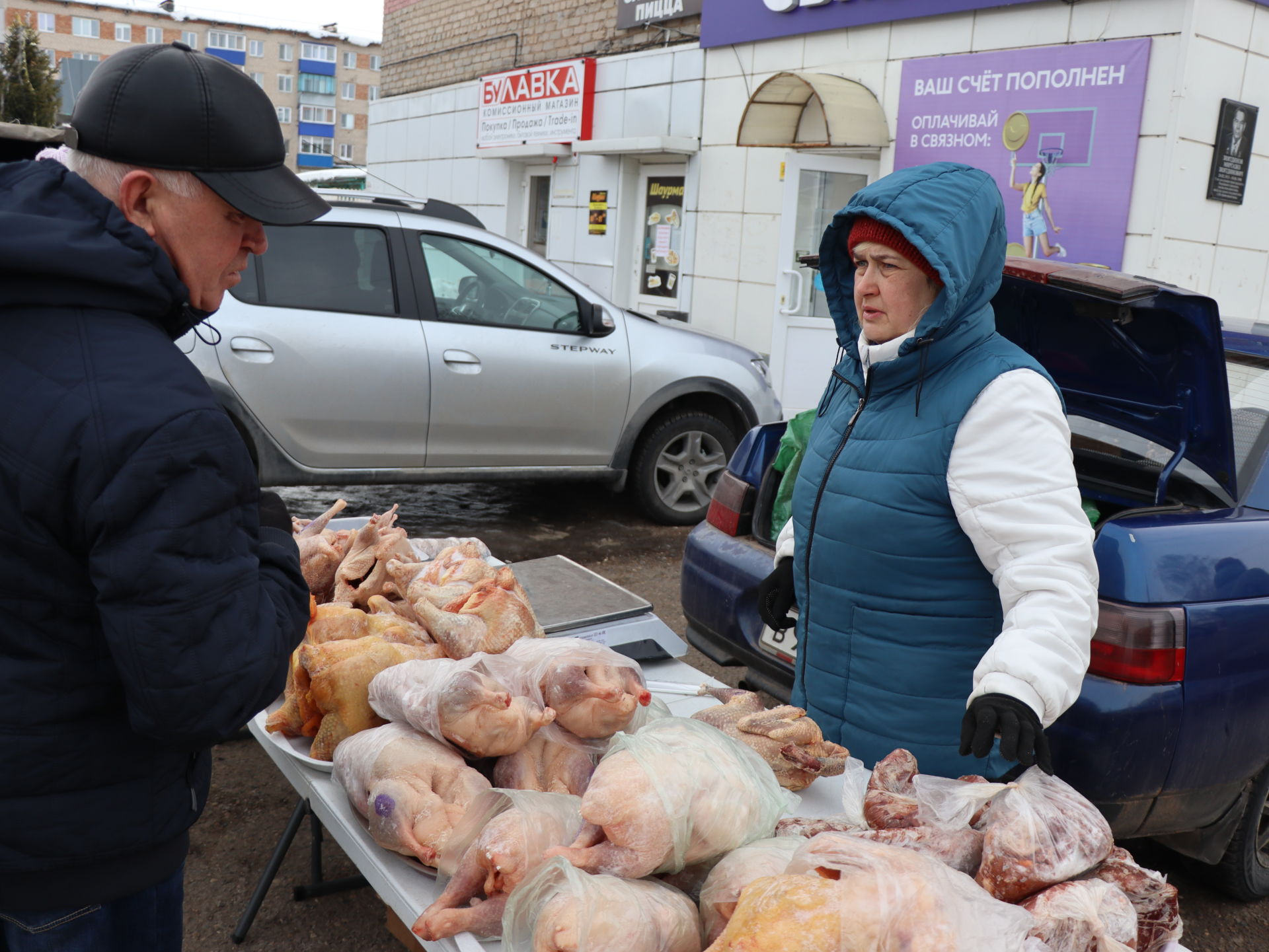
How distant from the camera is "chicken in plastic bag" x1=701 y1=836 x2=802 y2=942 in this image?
1.60m

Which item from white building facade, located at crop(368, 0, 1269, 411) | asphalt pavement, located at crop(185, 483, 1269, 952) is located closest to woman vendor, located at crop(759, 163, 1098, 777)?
asphalt pavement, located at crop(185, 483, 1269, 952)

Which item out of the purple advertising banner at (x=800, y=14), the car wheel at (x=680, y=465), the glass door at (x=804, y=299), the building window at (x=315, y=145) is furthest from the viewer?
the building window at (x=315, y=145)

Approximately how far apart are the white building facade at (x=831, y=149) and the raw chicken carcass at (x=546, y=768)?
3.64m

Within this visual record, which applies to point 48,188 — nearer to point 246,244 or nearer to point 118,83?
point 118,83

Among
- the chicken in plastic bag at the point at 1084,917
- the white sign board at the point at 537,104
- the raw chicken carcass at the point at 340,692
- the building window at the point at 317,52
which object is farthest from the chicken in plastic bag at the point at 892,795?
the building window at the point at 317,52

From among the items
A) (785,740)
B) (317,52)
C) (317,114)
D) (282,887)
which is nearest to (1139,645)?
(785,740)

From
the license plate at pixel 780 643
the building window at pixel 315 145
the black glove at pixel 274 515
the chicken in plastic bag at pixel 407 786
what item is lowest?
the license plate at pixel 780 643

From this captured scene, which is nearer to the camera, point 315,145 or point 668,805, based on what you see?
point 668,805

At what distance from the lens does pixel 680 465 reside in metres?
7.61

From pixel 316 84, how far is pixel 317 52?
2.65 metres

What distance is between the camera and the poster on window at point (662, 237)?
40.8 ft

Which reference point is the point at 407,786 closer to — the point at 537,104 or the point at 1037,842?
the point at 1037,842

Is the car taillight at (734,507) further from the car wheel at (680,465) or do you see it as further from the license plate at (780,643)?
the car wheel at (680,465)

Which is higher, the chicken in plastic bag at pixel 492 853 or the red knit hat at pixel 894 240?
the red knit hat at pixel 894 240
